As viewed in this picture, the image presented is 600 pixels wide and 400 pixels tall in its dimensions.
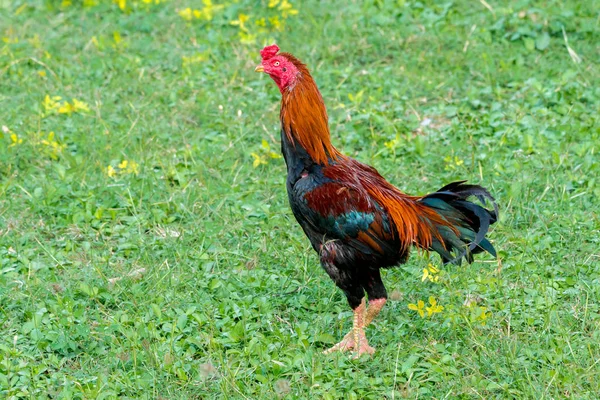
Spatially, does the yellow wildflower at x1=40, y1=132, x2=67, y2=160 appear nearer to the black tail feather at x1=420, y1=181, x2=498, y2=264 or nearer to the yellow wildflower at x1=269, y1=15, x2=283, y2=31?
the yellow wildflower at x1=269, y1=15, x2=283, y2=31

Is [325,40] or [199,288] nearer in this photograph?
[199,288]

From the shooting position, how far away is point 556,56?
7531mm

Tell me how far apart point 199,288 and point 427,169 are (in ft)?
6.96

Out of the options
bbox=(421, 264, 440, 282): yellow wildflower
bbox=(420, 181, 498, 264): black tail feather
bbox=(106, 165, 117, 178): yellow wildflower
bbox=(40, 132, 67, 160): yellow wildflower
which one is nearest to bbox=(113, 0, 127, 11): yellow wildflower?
bbox=(40, 132, 67, 160): yellow wildflower

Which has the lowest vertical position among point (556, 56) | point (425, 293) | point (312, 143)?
point (425, 293)

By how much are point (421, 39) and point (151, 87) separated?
2.42 metres

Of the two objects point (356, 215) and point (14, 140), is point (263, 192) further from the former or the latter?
point (14, 140)

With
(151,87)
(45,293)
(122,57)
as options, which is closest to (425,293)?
(45,293)

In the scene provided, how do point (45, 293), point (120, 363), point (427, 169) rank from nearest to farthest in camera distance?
point (120, 363) → point (45, 293) → point (427, 169)

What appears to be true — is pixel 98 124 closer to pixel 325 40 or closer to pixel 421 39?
pixel 325 40

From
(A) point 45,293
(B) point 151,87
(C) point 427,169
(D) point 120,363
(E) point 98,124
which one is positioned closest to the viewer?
(D) point 120,363

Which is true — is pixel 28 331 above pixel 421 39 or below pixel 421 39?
below

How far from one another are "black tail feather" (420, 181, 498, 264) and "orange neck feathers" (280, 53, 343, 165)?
0.63 m

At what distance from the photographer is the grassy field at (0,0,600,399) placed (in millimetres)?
4328
